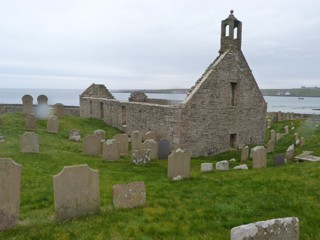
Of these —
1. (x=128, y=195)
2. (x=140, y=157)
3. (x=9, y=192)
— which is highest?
(x=9, y=192)

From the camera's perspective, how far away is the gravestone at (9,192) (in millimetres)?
5633

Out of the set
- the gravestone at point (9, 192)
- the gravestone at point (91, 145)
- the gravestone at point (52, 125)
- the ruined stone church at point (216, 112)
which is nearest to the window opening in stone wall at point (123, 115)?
the ruined stone church at point (216, 112)

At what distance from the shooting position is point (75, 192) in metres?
6.20

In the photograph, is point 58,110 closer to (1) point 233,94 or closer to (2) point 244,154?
(1) point 233,94

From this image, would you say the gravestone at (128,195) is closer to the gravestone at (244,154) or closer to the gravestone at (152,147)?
the gravestone at (152,147)

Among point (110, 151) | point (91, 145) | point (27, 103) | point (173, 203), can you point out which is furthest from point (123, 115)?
point (173, 203)

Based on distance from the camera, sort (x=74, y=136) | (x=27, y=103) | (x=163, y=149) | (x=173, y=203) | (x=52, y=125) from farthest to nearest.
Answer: (x=27, y=103) → (x=52, y=125) → (x=74, y=136) → (x=163, y=149) → (x=173, y=203)

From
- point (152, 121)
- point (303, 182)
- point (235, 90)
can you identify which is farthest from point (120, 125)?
point (303, 182)

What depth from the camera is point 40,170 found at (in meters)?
9.82

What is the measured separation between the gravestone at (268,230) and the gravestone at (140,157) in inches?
319

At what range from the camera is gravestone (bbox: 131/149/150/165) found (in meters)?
12.0

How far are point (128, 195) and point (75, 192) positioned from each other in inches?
45.7

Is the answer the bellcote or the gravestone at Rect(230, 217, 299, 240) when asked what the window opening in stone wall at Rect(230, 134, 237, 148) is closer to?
the bellcote

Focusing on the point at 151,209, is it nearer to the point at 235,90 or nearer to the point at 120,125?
the point at 235,90
